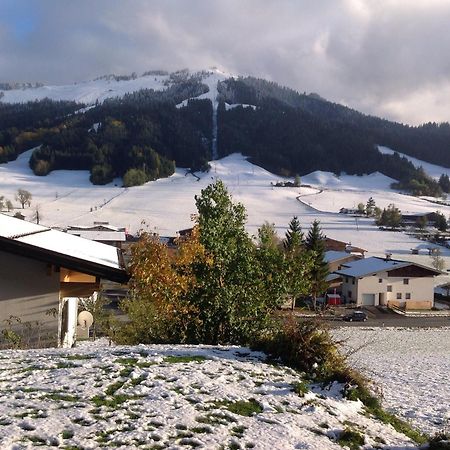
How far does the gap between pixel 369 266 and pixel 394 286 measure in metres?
2.97

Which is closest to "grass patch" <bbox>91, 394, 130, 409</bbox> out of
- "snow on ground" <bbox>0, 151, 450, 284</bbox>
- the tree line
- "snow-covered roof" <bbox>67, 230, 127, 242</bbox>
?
the tree line

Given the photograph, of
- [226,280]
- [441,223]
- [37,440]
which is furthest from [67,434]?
[441,223]

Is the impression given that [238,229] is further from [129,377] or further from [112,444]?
[112,444]

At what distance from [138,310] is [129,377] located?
6.43 m

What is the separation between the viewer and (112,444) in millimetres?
4531

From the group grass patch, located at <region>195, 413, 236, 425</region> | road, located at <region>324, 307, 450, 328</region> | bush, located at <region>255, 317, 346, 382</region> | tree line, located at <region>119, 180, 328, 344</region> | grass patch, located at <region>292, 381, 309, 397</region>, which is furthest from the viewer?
road, located at <region>324, 307, 450, 328</region>

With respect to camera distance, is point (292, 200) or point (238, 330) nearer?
point (238, 330)

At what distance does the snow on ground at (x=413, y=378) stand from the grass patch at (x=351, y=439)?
6.58ft

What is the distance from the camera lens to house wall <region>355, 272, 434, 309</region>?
155 feet

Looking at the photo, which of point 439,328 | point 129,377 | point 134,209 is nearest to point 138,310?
point 129,377

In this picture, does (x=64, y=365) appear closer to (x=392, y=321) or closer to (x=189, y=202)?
(x=392, y=321)

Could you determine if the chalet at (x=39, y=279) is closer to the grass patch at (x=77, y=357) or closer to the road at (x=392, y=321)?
the grass patch at (x=77, y=357)

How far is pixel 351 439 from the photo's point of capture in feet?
17.8

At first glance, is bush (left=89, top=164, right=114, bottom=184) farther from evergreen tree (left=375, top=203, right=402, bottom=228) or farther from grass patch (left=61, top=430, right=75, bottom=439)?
grass patch (left=61, top=430, right=75, bottom=439)
